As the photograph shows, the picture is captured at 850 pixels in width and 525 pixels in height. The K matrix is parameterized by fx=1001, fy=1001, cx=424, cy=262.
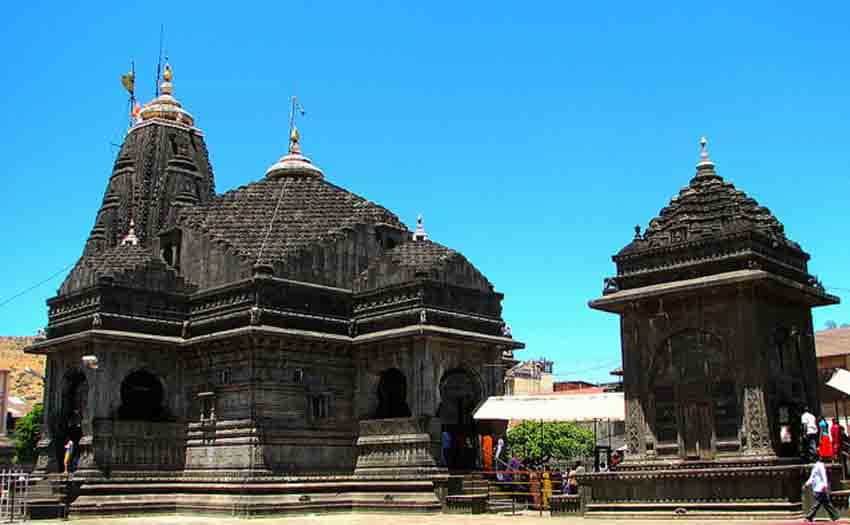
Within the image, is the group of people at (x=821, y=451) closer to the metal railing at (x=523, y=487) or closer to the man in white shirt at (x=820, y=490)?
the man in white shirt at (x=820, y=490)

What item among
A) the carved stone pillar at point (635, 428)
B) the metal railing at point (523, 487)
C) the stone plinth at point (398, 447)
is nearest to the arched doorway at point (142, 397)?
the stone plinth at point (398, 447)

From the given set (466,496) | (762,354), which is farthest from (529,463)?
(762,354)

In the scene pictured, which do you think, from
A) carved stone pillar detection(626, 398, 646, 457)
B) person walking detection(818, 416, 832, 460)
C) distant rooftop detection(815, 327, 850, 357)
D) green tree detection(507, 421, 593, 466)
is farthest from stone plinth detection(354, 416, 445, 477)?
green tree detection(507, 421, 593, 466)

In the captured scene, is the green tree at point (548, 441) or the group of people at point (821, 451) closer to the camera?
the group of people at point (821, 451)

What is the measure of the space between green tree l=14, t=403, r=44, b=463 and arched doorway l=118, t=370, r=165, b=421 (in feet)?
99.7

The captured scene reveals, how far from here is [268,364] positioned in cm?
3062

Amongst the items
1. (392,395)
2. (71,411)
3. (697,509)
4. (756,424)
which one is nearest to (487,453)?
(392,395)

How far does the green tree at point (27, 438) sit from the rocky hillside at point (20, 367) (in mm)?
45110

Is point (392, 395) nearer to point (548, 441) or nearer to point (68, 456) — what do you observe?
point (68, 456)

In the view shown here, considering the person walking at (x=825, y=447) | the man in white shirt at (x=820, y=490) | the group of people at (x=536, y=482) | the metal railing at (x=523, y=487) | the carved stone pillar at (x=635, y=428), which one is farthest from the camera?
the metal railing at (x=523, y=487)

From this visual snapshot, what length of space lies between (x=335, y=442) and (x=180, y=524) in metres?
6.86

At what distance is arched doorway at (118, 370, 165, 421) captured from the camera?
32438 mm

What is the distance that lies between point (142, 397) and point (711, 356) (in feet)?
62.3

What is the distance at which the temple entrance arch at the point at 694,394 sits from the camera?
2184 cm
